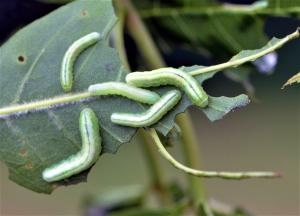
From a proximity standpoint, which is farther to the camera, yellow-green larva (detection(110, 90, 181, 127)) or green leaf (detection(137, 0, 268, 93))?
green leaf (detection(137, 0, 268, 93))

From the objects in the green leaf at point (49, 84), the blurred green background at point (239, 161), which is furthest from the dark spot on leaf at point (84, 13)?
the blurred green background at point (239, 161)

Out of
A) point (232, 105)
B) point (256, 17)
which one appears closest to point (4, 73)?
point (232, 105)

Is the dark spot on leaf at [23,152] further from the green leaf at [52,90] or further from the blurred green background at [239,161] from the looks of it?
the blurred green background at [239,161]

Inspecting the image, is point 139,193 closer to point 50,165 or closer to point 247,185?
point 50,165

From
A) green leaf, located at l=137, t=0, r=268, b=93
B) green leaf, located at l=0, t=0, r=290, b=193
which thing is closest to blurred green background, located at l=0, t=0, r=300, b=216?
green leaf, located at l=137, t=0, r=268, b=93

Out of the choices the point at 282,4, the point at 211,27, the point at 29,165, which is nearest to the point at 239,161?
the point at 211,27

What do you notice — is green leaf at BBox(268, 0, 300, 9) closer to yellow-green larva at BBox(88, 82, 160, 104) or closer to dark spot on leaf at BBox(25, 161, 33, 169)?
yellow-green larva at BBox(88, 82, 160, 104)

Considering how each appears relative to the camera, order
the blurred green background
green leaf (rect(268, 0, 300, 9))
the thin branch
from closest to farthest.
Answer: the thin branch → green leaf (rect(268, 0, 300, 9)) → the blurred green background

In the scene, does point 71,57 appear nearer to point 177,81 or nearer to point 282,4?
point 177,81
